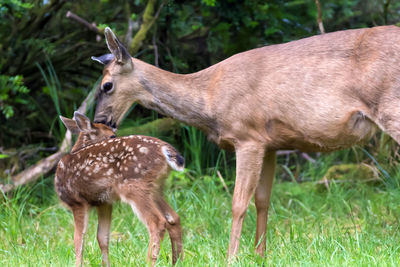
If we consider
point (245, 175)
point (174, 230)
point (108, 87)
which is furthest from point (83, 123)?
point (245, 175)

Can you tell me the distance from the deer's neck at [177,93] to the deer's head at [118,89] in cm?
7

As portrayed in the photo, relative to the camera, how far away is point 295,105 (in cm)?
556

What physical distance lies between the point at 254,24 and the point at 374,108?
11.6 ft

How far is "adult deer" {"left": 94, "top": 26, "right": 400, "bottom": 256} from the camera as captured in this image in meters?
5.37

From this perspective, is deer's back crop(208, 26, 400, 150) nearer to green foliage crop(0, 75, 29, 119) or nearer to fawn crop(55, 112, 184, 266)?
fawn crop(55, 112, 184, 266)

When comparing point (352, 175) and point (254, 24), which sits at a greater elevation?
point (254, 24)

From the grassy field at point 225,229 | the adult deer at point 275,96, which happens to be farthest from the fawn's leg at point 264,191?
the grassy field at point 225,229

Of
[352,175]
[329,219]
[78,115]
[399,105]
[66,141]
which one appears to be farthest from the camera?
[352,175]

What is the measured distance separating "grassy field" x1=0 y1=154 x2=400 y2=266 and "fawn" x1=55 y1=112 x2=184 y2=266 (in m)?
0.23

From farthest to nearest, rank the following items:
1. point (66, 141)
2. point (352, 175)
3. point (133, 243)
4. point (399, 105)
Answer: point (352, 175), point (66, 141), point (133, 243), point (399, 105)

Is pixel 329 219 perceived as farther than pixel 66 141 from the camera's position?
No

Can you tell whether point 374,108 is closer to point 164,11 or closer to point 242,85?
point 242,85

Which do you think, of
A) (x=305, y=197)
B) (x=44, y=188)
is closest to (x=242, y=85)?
(x=305, y=197)

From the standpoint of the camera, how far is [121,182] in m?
5.13
